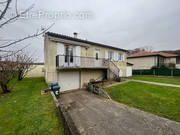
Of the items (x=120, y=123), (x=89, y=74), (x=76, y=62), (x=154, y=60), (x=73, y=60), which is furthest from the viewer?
(x=154, y=60)

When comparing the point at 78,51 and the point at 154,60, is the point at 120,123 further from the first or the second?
the point at 154,60

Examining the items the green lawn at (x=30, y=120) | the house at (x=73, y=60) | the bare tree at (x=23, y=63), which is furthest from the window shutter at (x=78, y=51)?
the green lawn at (x=30, y=120)

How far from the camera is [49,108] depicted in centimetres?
383

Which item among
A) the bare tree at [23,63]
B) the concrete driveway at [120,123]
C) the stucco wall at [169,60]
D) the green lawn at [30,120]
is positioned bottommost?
the concrete driveway at [120,123]

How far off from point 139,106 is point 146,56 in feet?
58.8

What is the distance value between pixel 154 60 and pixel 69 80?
19.5m

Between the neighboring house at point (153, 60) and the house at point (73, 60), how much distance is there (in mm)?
11750

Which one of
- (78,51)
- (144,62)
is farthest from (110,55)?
(144,62)

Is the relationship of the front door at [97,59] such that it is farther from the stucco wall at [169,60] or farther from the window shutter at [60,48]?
the stucco wall at [169,60]

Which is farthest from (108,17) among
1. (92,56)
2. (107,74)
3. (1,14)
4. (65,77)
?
(1,14)

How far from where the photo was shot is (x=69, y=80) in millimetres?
8586

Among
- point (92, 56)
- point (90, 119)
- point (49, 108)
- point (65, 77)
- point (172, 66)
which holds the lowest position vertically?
point (90, 119)

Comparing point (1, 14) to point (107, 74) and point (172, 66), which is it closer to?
point (107, 74)

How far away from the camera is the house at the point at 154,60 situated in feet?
57.4
